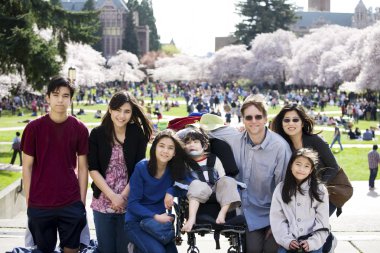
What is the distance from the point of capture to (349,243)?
6250mm

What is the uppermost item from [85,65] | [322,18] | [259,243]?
[322,18]

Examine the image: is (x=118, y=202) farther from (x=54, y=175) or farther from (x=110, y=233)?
(x=54, y=175)

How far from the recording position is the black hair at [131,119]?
4.76m

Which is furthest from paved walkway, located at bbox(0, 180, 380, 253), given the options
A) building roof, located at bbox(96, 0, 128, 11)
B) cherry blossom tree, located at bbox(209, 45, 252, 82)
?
building roof, located at bbox(96, 0, 128, 11)

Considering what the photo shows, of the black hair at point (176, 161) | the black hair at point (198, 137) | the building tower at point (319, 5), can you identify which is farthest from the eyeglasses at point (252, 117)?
the building tower at point (319, 5)

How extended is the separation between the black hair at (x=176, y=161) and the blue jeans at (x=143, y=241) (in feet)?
1.46

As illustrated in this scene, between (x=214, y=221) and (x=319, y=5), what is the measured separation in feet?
437

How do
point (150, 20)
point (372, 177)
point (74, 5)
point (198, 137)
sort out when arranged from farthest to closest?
point (74, 5)
point (150, 20)
point (372, 177)
point (198, 137)

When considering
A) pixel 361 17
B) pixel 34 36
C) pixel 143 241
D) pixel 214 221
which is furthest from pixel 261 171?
pixel 361 17

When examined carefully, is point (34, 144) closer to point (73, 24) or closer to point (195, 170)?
point (195, 170)

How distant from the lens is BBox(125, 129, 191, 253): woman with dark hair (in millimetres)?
4469

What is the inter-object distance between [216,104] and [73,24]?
2332 cm

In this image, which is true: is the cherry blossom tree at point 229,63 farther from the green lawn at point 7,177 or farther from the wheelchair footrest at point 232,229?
the wheelchair footrest at point 232,229

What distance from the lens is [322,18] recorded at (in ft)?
384
